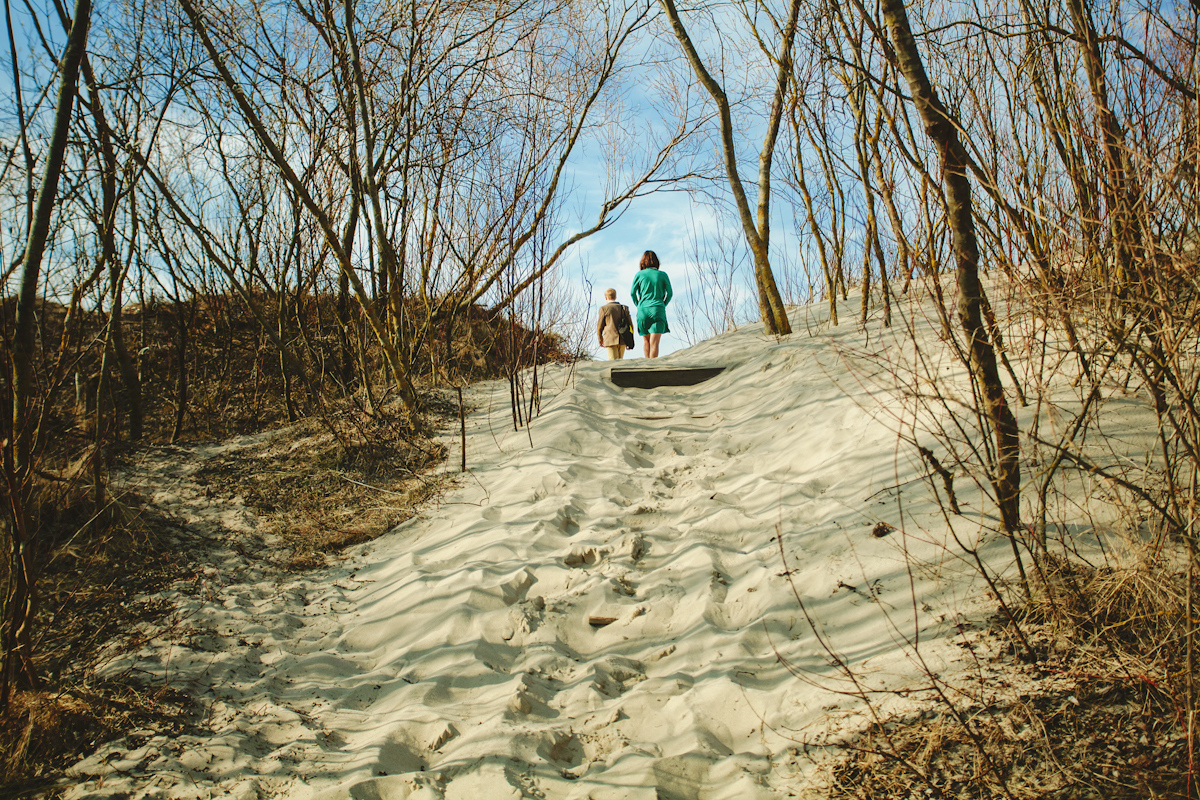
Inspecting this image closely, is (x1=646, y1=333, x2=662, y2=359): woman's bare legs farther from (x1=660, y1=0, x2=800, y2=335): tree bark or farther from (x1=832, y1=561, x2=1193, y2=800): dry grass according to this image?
(x1=832, y1=561, x2=1193, y2=800): dry grass

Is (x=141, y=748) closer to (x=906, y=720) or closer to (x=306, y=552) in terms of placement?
(x=306, y=552)

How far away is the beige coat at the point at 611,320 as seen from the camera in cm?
838

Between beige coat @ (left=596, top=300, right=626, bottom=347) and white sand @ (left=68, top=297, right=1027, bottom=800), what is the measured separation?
13.7 ft

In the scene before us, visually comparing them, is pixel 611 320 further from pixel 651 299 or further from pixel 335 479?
pixel 335 479

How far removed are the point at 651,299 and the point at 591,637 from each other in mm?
5683

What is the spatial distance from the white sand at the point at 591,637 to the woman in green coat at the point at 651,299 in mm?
3766

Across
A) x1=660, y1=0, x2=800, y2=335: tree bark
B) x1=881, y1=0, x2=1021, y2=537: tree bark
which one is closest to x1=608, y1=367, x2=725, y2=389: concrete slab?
x1=660, y1=0, x2=800, y2=335: tree bark

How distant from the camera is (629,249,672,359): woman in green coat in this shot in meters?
7.96

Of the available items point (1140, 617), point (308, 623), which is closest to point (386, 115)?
point (308, 623)

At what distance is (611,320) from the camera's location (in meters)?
8.39

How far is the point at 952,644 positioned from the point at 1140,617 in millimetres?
499

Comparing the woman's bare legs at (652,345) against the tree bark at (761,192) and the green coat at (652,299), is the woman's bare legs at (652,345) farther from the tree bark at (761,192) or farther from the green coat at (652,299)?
the tree bark at (761,192)

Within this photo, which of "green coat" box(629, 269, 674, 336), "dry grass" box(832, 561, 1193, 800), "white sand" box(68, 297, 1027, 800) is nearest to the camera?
"dry grass" box(832, 561, 1193, 800)

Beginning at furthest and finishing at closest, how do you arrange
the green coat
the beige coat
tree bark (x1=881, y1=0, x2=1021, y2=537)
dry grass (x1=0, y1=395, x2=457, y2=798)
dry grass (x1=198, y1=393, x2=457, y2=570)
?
the beige coat < the green coat < dry grass (x1=198, y1=393, x2=457, y2=570) < tree bark (x1=881, y1=0, x2=1021, y2=537) < dry grass (x1=0, y1=395, x2=457, y2=798)
